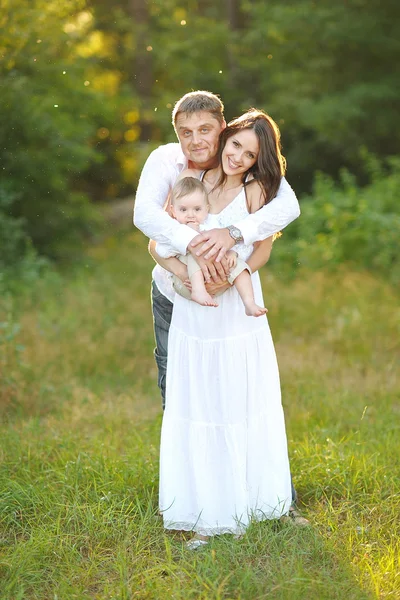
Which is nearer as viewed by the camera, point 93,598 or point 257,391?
point 93,598

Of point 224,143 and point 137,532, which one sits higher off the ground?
point 224,143

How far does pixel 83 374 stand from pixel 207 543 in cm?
278

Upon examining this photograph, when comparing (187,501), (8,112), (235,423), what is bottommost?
(187,501)

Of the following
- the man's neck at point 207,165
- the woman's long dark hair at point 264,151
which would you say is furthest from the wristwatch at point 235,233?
the man's neck at point 207,165

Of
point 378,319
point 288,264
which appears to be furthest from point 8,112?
point 378,319

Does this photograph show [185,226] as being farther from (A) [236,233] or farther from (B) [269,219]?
(B) [269,219]

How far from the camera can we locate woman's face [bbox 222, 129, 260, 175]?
2.92 metres

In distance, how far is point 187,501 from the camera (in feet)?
10.4

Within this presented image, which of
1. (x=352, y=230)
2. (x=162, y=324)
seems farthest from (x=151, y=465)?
(x=352, y=230)

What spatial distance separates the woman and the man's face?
5 cm

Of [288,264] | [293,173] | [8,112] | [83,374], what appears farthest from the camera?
[293,173]

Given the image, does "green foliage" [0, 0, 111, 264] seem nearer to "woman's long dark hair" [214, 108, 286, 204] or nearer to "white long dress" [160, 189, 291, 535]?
"woman's long dark hair" [214, 108, 286, 204]

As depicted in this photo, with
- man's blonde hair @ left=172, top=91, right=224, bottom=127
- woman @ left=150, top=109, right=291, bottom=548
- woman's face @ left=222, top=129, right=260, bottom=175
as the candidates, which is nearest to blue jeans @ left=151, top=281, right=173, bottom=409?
woman @ left=150, top=109, right=291, bottom=548

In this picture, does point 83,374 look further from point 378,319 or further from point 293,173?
point 293,173
